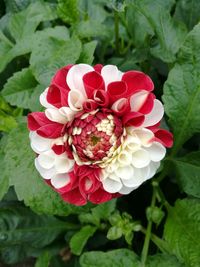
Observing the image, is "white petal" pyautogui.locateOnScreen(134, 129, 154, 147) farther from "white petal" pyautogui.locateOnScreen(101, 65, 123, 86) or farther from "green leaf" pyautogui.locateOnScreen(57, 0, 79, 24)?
"green leaf" pyautogui.locateOnScreen(57, 0, 79, 24)

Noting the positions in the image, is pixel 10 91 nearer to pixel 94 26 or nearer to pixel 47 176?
pixel 94 26

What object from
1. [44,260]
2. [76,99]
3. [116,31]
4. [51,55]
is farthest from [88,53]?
[44,260]

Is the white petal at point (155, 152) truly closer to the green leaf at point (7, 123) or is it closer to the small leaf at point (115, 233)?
the small leaf at point (115, 233)

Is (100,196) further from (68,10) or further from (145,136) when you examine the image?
(68,10)

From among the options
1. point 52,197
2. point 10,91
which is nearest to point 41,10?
point 10,91

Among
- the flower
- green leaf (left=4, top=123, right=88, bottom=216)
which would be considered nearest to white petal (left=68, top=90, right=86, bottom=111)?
the flower
